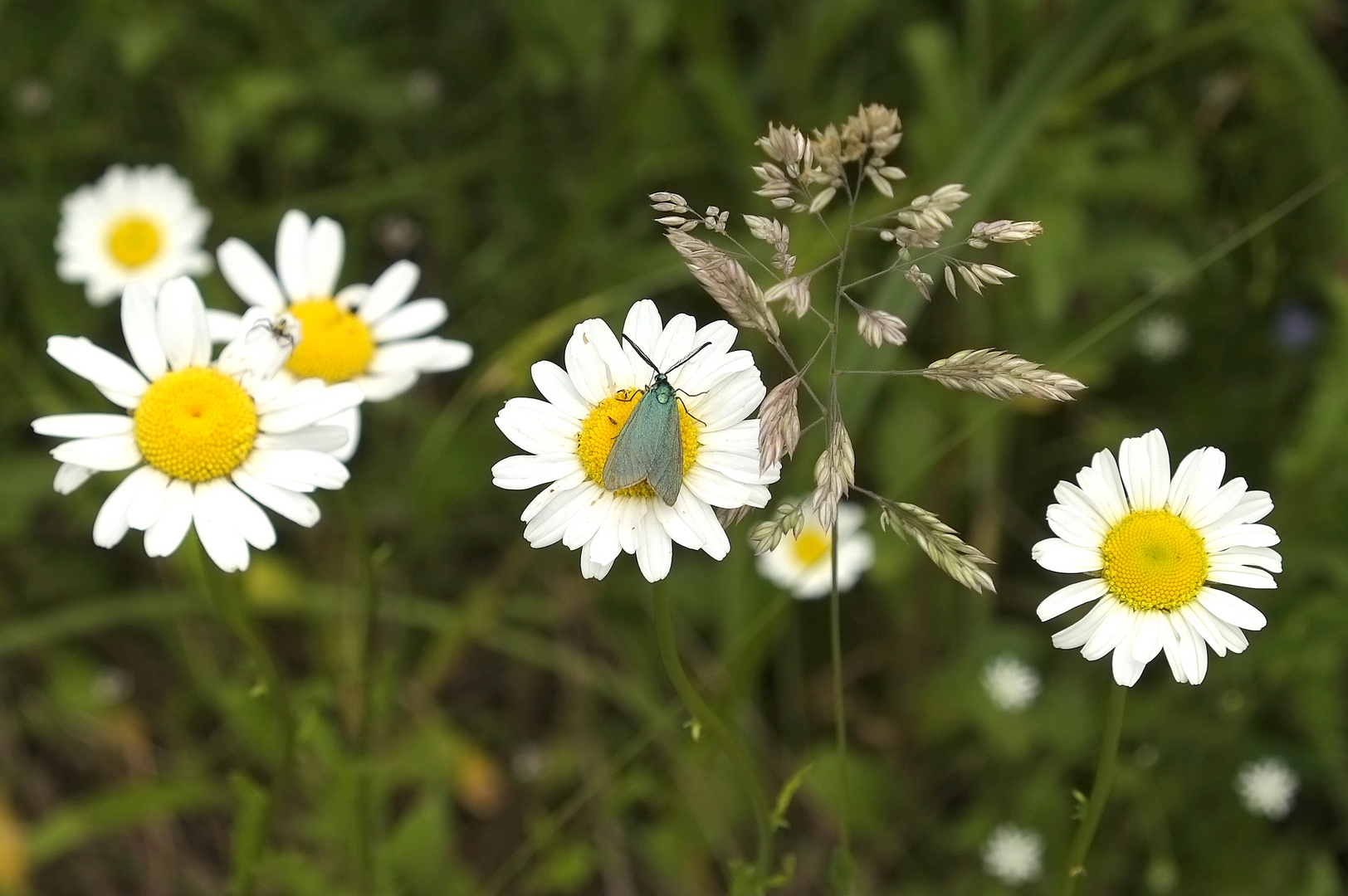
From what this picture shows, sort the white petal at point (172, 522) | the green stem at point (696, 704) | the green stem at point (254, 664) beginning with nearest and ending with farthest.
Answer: the green stem at point (696, 704), the white petal at point (172, 522), the green stem at point (254, 664)

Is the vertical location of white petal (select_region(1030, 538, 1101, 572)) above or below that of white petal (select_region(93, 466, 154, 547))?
below

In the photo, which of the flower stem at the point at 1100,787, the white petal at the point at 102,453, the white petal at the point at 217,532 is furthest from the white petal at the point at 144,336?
the flower stem at the point at 1100,787

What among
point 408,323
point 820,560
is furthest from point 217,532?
point 820,560

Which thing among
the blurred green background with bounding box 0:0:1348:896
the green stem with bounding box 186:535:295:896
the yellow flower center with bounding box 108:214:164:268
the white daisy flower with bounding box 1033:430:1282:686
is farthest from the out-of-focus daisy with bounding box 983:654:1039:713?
the yellow flower center with bounding box 108:214:164:268

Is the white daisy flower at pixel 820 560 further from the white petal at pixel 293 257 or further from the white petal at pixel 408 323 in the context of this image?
the white petal at pixel 293 257

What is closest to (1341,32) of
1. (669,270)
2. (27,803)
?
(669,270)

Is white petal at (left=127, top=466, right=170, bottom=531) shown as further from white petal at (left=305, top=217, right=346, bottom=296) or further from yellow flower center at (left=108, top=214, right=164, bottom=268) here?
yellow flower center at (left=108, top=214, right=164, bottom=268)

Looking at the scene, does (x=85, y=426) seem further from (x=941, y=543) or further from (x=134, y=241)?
(x=134, y=241)
